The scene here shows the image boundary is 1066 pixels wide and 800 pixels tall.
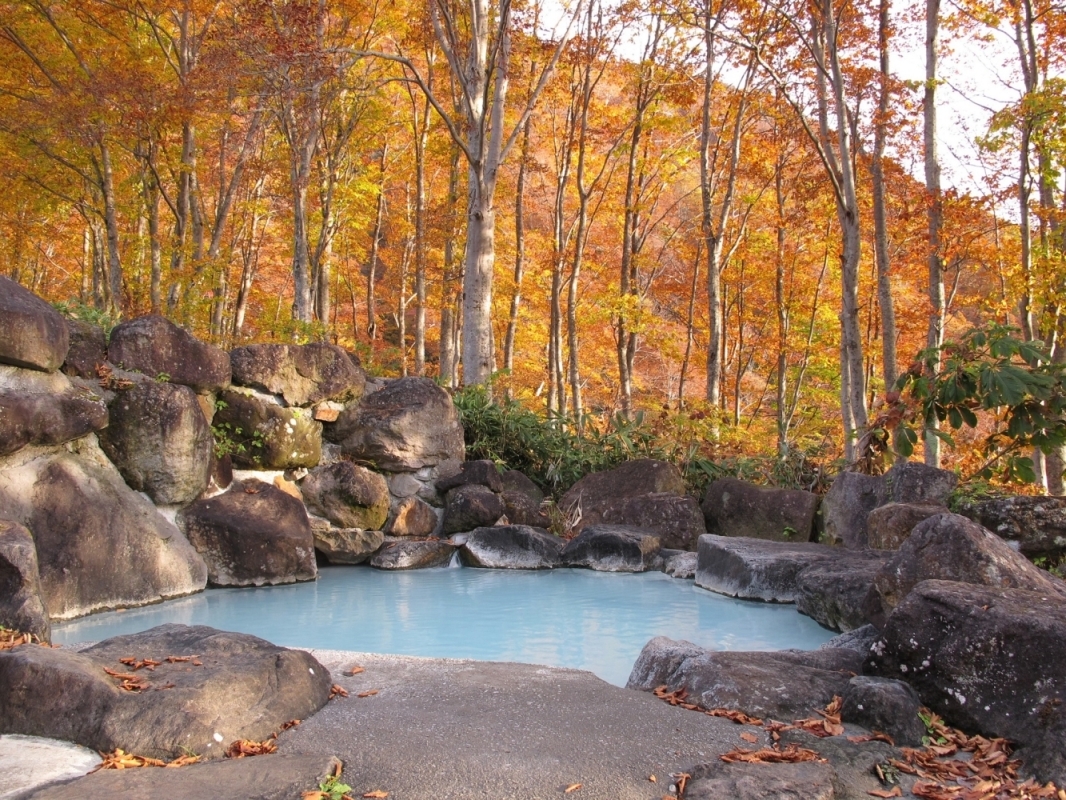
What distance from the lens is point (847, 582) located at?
5.94 metres

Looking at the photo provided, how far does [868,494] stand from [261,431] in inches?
260

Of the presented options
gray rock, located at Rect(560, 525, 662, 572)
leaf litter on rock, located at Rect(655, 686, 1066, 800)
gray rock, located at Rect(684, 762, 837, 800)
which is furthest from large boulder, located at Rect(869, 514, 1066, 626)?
gray rock, located at Rect(560, 525, 662, 572)

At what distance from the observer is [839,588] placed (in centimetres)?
597

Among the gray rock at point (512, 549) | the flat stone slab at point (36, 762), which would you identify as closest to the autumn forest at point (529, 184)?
the gray rock at point (512, 549)

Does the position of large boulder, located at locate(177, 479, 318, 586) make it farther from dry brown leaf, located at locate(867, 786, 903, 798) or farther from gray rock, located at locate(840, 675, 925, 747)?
dry brown leaf, located at locate(867, 786, 903, 798)

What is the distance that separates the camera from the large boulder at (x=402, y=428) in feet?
32.6

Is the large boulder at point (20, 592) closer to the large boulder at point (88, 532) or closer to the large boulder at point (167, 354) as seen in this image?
the large boulder at point (88, 532)

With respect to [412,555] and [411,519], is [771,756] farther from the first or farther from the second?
[411,519]

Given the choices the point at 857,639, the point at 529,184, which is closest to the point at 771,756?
the point at 857,639

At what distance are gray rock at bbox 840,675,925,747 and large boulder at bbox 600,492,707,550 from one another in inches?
235

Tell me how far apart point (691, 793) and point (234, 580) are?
605 cm

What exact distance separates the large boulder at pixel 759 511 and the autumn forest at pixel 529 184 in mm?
1063

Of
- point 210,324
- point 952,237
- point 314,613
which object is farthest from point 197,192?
point 952,237

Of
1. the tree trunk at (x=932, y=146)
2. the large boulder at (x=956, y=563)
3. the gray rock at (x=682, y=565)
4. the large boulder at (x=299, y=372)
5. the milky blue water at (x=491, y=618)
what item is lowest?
the milky blue water at (x=491, y=618)
